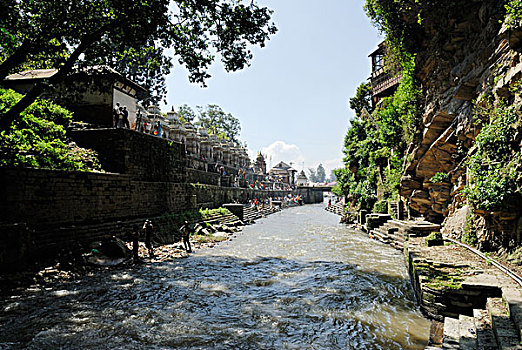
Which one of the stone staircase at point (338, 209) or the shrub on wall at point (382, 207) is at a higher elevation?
the shrub on wall at point (382, 207)

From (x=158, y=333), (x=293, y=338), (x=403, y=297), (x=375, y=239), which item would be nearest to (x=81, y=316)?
(x=158, y=333)

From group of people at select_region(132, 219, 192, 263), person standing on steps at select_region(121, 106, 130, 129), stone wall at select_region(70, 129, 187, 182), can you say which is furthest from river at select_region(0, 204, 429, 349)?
person standing on steps at select_region(121, 106, 130, 129)

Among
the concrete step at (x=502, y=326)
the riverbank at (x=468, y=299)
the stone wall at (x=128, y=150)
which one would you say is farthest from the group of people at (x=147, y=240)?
the concrete step at (x=502, y=326)

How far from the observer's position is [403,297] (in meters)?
7.36

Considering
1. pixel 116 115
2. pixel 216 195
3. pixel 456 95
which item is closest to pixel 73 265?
pixel 116 115

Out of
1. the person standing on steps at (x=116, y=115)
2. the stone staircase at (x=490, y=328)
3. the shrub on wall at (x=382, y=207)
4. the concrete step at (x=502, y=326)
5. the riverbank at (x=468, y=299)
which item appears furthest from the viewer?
the shrub on wall at (x=382, y=207)

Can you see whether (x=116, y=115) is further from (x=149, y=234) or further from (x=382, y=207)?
(x=382, y=207)

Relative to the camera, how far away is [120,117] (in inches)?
637

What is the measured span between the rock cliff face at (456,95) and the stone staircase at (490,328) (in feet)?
10.1

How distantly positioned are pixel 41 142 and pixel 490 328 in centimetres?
1432

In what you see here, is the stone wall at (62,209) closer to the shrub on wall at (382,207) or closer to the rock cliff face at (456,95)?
the rock cliff face at (456,95)

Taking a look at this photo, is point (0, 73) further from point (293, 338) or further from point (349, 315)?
point (349, 315)

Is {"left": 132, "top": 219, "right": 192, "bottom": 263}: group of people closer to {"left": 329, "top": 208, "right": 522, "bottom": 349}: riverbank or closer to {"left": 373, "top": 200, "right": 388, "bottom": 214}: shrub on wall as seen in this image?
{"left": 329, "top": 208, "right": 522, "bottom": 349}: riverbank

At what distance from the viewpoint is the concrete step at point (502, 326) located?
3.54 m
